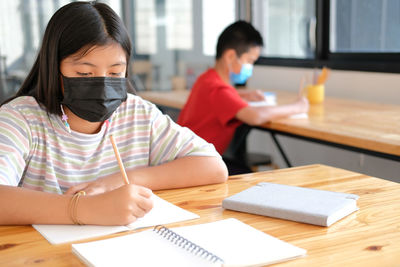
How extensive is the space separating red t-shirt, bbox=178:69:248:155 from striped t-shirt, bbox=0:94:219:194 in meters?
0.96

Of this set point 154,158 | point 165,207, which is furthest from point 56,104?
point 165,207

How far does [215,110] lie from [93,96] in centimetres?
121

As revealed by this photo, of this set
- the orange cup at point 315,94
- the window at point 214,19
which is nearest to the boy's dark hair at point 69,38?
the orange cup at point 315,94

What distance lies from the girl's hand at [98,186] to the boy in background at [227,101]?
1.17m

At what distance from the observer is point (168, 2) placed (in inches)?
171

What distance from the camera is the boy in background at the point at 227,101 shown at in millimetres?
2373

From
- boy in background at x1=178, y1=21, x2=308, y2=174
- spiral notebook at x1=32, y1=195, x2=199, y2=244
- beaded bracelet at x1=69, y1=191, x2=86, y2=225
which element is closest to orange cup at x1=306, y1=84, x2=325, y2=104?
boy in background at x1=178, y1=21, x2=308, y2=174

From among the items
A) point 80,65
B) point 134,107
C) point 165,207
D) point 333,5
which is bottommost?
point 165,207

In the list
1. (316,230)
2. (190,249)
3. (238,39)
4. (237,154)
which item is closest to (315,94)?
(238,39)

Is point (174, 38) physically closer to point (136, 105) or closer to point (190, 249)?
point (136, 105)

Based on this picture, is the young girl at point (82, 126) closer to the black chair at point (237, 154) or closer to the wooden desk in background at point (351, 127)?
the wooden desk in background at point (351, 127)

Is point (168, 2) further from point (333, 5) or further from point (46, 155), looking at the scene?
point (46, 155)

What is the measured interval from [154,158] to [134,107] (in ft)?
0.51

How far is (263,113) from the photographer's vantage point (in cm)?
231
